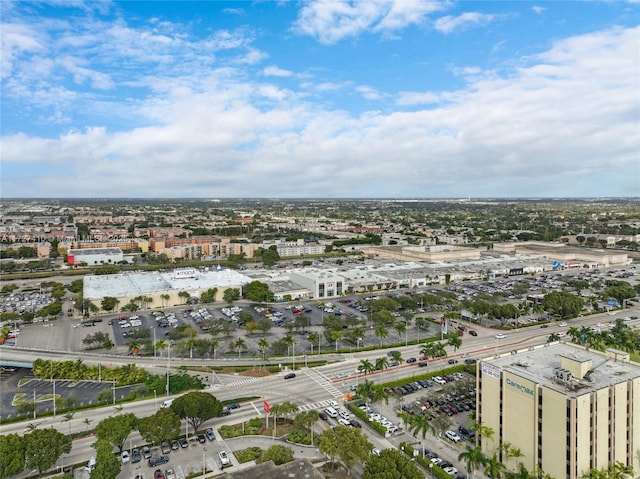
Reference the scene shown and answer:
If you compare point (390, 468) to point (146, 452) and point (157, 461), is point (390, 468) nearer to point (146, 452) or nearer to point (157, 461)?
point (157, 461)

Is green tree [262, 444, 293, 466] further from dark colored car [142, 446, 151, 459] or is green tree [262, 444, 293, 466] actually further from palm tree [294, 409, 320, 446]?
dark colored car [142, 446, 151, 459]

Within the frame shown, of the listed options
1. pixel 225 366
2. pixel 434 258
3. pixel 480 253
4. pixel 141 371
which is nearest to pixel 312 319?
pixel 225 366

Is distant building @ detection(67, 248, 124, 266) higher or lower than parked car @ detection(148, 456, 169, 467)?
higher

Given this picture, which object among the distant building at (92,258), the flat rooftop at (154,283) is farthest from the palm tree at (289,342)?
the distant building at (92,258)

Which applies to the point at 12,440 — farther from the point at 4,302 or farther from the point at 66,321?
the point at 4,302

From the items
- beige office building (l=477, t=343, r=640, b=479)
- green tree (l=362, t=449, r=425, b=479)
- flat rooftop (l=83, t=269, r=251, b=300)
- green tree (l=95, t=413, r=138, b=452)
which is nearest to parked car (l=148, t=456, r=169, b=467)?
green tree (l=95, t=413, r=138, b=452)

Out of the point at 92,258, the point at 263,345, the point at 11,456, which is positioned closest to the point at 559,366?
the point at 263,345

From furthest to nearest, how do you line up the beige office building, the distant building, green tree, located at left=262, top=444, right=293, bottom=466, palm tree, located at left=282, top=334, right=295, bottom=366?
1. the distant building
2. palm tree, located at left=282, top=334, right=295, bottom=366
3. green tree, located at left=262, top=444, right=293, bottom=466
4. the beige office building

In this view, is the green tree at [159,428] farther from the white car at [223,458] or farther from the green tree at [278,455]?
the green tree at [278,455]
